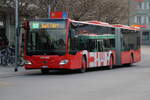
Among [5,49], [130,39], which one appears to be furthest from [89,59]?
[130,39]

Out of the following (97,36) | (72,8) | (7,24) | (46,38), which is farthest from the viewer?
(7,24)

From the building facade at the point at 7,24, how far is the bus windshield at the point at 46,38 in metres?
11.0

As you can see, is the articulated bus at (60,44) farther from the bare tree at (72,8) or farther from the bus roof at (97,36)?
the bare tree at (72,8)

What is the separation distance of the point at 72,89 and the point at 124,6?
27.1m

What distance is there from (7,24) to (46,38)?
13993mm

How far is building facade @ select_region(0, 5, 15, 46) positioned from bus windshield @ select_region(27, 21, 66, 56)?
35.9ft

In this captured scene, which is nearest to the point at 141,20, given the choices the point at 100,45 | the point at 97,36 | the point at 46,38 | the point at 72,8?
the point at 72,8

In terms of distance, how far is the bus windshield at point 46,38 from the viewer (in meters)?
20.6

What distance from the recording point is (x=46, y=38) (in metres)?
20.8

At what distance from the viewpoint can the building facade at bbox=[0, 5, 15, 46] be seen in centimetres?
3241

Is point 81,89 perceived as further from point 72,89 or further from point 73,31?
point 73,31

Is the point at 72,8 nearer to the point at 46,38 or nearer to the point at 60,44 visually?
the point at 46,38

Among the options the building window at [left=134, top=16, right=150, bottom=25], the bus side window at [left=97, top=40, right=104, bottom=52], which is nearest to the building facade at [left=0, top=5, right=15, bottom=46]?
the bus side window at [left=97, top=40, right=104, bottom=52]

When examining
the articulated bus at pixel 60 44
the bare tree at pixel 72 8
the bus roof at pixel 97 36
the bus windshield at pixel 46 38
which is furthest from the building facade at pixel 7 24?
the bus windshield at pixel 46 38
